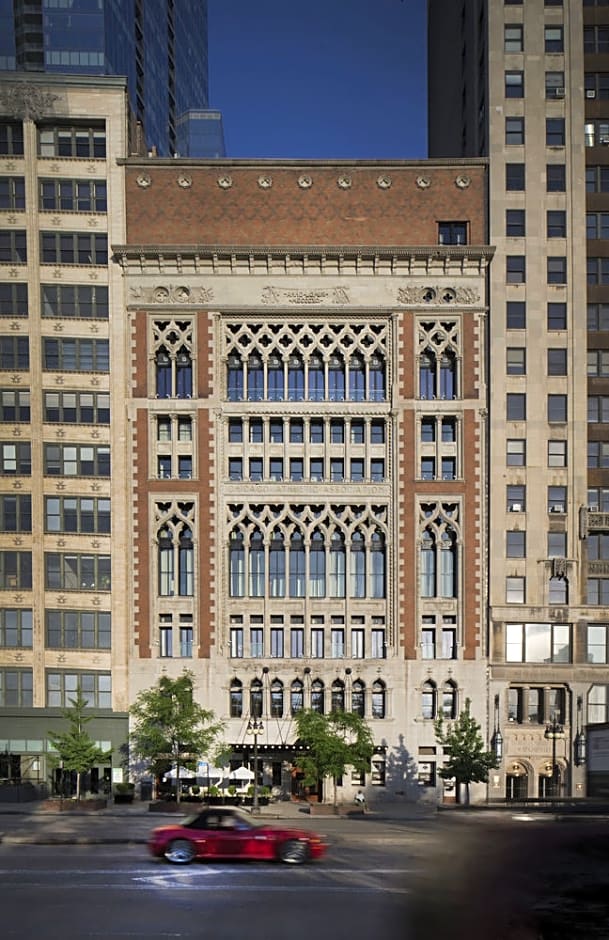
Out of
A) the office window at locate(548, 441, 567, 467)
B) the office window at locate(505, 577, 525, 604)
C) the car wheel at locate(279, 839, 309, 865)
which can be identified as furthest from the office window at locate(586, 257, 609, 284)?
the car wheel at locate(279, 839, 309, 865)

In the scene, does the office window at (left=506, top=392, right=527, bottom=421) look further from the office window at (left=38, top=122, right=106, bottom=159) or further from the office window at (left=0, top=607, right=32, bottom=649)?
the office window at (left=0, top=607, right=32, bottom=649)

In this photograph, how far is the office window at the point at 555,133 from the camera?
61.8 m

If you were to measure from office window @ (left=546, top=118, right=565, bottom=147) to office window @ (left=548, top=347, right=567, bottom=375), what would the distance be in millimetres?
12593

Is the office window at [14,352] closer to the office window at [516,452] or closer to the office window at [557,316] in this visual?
the office window at [516,452]

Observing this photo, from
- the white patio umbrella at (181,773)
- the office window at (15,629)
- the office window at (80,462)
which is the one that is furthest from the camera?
the office window at (80,462)

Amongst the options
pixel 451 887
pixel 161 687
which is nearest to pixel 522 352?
pixel 161 687

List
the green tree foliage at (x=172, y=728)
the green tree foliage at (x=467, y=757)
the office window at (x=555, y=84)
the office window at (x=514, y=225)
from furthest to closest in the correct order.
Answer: the office window at (x=555, y=84), the office window at (x=514, y=225), the green tree foliage at (x=467, y=757), the green tree foliage at (x=172, y=728)

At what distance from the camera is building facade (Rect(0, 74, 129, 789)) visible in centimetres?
5825

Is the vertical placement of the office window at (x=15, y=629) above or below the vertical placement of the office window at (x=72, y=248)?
below

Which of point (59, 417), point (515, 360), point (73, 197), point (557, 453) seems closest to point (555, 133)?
point (515, 360)

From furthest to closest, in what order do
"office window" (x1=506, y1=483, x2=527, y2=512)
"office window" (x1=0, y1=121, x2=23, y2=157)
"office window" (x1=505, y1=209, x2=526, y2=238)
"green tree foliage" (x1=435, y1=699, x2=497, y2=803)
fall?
"office window" (x1=505, y1=209, x2=526, y2=238)
"office window" (x1=0, y1=121, x2=23, y2=157)
"office window" (x1=506, y1=483, x2=527, y2=512)
"green tree foliage" (x1=435, y1=699, x2=497, y2=803)

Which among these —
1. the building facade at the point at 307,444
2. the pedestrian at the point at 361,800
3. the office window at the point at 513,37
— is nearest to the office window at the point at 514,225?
the building facade at the point at 307,444

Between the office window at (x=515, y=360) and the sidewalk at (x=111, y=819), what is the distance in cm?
2565

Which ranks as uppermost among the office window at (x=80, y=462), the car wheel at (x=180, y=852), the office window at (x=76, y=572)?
the office window at (x=80, y=462)
